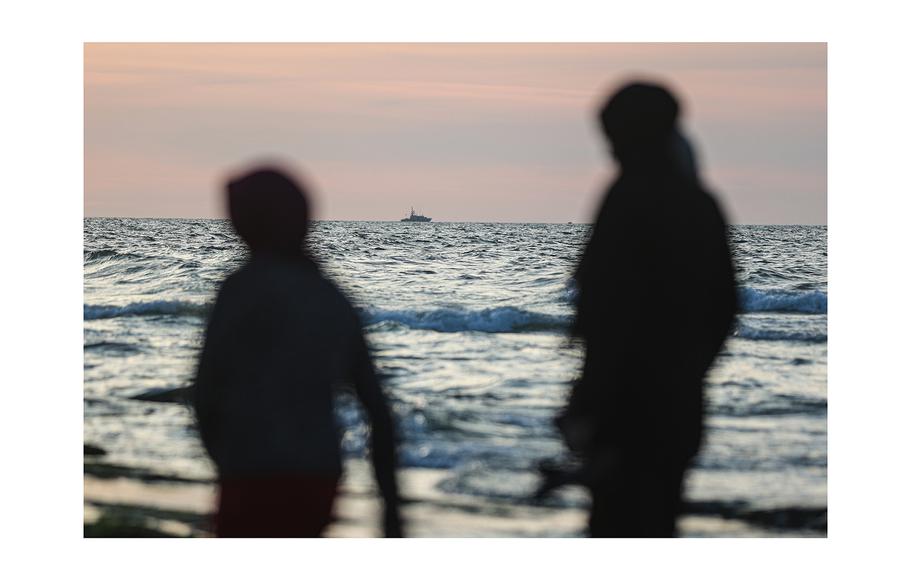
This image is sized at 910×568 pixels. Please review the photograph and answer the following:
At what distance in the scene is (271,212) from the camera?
92.3 inches

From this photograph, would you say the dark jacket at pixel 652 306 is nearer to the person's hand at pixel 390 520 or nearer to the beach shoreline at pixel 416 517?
the person's hand at pixel 390 520

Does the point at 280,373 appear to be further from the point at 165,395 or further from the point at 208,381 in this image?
Answer: the point at 165,395

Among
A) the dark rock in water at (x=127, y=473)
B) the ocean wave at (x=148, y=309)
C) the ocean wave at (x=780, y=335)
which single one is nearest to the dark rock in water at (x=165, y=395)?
the dark rock in water at (x=127, y=473)

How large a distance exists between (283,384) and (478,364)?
6278mm

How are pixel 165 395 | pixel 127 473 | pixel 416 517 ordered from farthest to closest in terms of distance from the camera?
pixel 165 395
pixel 127 473
pixel 416 517

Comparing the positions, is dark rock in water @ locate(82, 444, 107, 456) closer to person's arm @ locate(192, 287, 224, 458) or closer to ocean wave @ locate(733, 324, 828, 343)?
person's arm @ locate(192, 287, 224, 458)

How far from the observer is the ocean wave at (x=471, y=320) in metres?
10.8

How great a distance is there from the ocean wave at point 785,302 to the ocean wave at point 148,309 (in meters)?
6.65

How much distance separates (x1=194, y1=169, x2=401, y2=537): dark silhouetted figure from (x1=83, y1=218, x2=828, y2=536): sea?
38 centimetres

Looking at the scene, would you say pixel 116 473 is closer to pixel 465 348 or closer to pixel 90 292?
pixel 465 348

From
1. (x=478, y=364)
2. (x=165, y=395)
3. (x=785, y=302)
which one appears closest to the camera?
(x=165, y=395)

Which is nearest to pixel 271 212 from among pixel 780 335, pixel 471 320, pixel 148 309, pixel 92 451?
pixel 92 451
